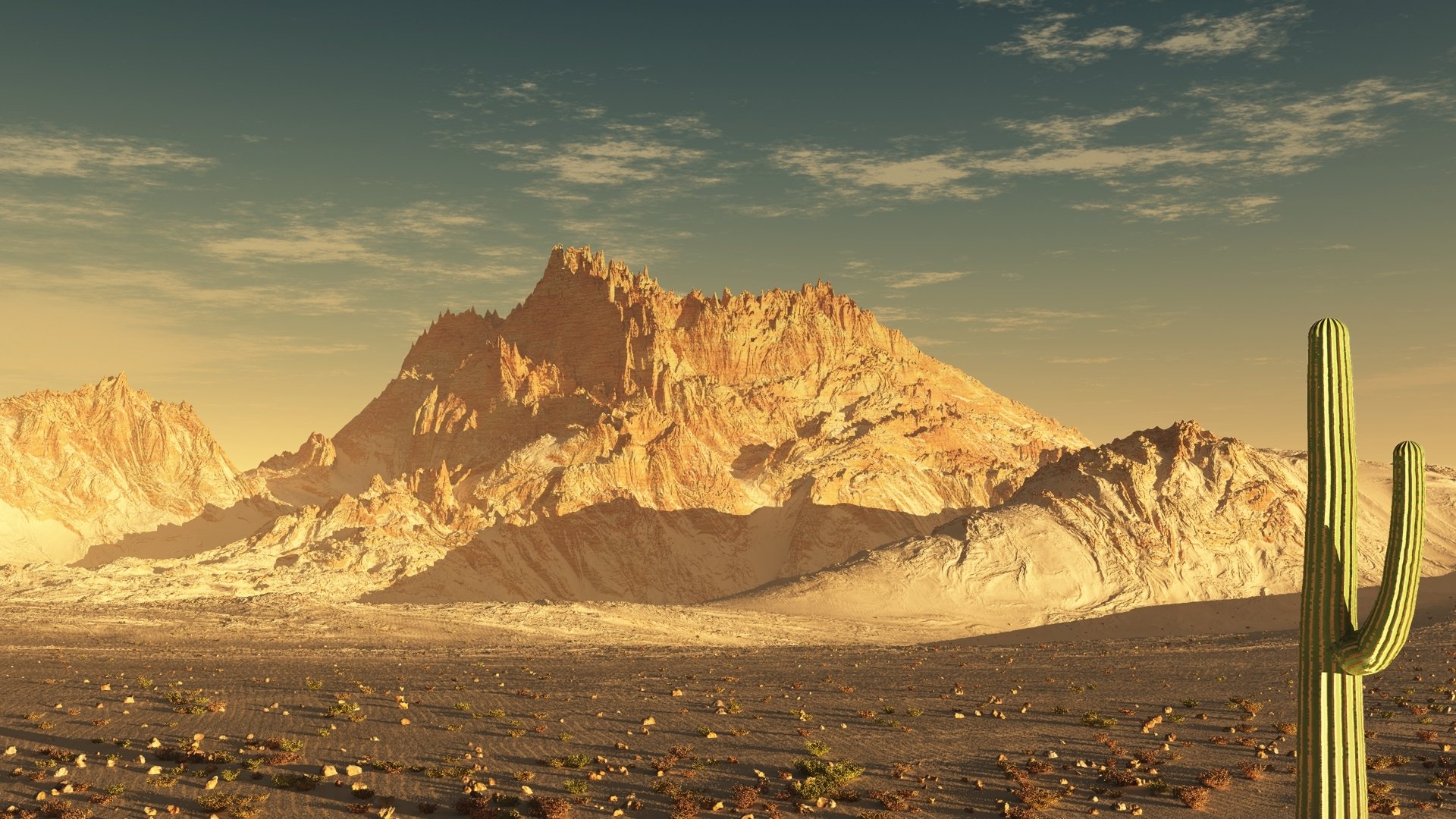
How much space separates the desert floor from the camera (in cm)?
2564

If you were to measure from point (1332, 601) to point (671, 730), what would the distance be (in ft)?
67.3

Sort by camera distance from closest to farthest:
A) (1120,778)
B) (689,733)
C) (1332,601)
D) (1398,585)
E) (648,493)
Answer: (1398,585) < (1332,601) < (1120,778) < (689,733) < (648,493)

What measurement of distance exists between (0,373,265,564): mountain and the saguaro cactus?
149 metres

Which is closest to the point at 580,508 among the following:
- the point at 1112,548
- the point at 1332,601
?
the point at 1112,548

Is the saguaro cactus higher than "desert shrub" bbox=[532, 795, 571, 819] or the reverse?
higher

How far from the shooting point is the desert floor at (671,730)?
2564 centimetres

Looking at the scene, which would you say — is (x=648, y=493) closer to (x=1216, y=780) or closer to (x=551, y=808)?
(x=1216, y=780)

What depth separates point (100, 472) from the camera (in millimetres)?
158000

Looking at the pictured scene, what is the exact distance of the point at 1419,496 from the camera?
15.2 m

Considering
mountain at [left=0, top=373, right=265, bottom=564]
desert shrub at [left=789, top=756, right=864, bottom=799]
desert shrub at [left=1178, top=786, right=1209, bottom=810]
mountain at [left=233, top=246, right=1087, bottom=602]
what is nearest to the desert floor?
A: desert shrub at [left=1178, top=786, right=1209, bottom=810]

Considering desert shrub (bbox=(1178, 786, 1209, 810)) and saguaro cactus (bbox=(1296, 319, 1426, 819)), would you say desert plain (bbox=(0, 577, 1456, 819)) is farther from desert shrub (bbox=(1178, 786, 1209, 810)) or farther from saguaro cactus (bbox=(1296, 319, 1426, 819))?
saguaro cactus (bbox=(1296, 319, 1426, 819))

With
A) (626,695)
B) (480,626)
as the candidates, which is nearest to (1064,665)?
(626,695)

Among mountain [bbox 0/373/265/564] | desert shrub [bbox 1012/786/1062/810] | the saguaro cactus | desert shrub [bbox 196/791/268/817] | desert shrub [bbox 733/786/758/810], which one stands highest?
mountain [bbox 0/373/265/564]

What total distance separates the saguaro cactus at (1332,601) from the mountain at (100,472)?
149m
